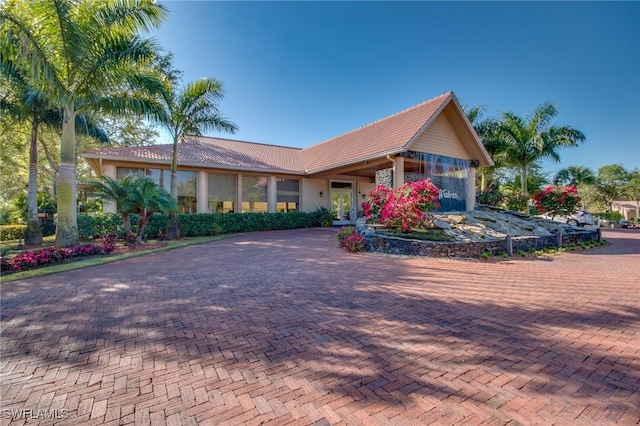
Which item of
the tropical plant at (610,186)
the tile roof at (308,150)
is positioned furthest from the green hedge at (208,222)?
the tropical plant at (610,186)

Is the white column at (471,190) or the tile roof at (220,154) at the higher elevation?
the tile roof at (220,154)

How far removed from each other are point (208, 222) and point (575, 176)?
33872mm

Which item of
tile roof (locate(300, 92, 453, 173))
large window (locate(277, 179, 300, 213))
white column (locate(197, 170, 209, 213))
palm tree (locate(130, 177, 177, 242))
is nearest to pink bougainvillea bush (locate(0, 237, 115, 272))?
palm tree (locate(130, 177, 177, 242))

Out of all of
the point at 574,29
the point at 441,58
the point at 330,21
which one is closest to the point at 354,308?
the point at 330,21

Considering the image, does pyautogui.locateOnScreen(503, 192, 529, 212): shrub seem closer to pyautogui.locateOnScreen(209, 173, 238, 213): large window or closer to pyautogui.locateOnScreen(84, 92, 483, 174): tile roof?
pyautogui.locateOnScreen(84, 92, 483, 174): tile roof

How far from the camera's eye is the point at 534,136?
683 inches

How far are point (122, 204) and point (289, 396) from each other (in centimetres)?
1041

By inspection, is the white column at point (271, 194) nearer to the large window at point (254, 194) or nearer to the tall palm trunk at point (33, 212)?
the large window at point (254, 194)

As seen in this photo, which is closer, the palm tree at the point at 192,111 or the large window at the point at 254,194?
the palm tree at the point at 192,111

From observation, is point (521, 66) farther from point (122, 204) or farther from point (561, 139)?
point (122, 204)

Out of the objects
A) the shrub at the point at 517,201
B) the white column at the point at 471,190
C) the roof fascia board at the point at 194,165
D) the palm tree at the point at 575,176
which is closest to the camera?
the roof fascia board at the point at 194,165

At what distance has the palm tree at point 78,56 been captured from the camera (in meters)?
7.62

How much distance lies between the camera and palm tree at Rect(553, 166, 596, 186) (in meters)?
27.0

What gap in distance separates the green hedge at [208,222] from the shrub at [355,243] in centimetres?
736
